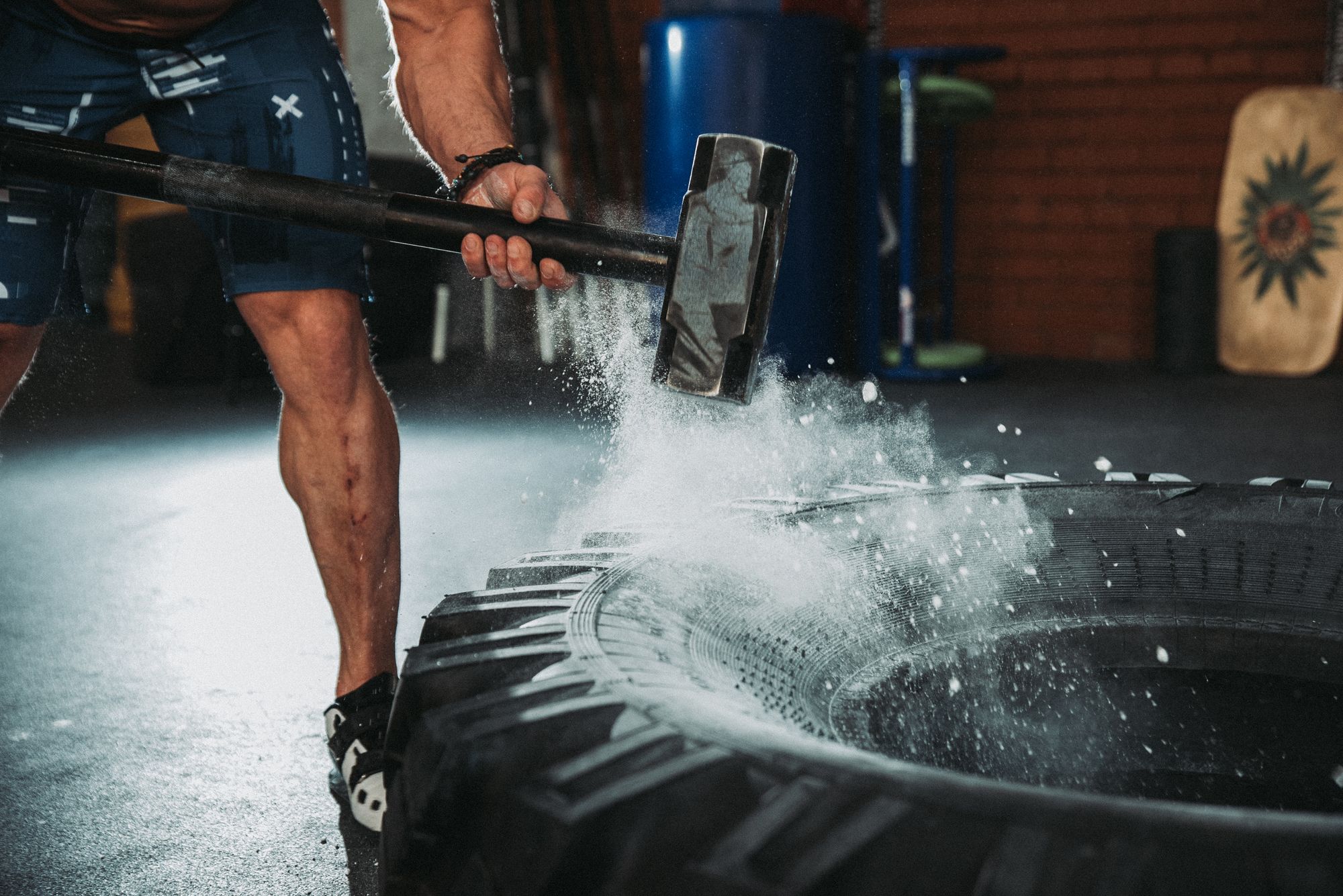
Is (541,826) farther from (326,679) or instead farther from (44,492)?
(44,492)

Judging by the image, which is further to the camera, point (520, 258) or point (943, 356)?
point (943, 356)

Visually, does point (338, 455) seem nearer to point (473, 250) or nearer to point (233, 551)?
point (473, 250)

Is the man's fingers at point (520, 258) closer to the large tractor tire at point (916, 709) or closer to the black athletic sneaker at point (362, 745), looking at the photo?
the large tractor tire at point (916, 709)

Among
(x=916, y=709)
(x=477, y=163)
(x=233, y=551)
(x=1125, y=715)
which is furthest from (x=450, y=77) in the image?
(x=233, y=551)

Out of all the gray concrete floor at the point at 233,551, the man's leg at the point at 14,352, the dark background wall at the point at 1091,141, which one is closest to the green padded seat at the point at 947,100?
the dark background wall at the point at 1091,141

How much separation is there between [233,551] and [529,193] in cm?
146

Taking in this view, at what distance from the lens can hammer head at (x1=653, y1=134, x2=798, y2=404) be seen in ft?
2.93

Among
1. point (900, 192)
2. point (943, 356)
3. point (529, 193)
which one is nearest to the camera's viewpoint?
point (529, 193)

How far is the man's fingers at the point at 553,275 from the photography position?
3.22ft

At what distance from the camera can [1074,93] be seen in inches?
177

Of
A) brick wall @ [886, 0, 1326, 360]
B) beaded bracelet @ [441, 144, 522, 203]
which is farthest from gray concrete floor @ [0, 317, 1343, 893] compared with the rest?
beaded bracelet @ [441, 144, 522, 203]

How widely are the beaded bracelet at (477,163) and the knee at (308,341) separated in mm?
212

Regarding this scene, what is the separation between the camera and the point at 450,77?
1.26 meters

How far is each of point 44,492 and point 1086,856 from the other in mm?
2784
